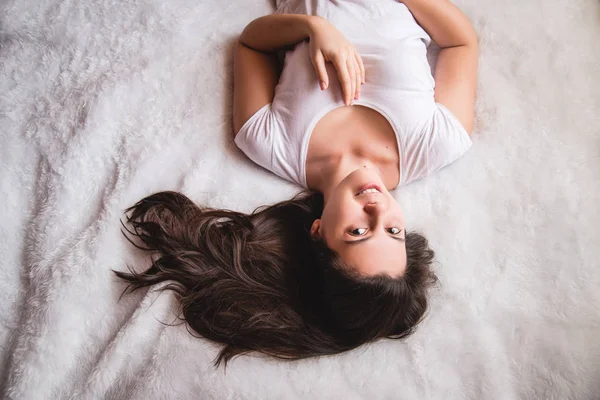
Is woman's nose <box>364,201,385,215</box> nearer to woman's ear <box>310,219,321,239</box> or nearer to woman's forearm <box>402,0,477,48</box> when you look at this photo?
woman's ear <box>310,219,321,239</box>

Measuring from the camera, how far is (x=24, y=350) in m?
0.91

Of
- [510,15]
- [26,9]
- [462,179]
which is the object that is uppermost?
[26,9]

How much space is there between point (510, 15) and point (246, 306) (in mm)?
974

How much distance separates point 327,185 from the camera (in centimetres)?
107

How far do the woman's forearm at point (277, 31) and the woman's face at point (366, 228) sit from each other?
1.19 ft

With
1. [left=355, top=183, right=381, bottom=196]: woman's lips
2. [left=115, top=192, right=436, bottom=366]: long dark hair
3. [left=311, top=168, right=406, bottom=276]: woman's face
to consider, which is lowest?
[left=115, top=192, right=436, bottom=366]: long dark hair

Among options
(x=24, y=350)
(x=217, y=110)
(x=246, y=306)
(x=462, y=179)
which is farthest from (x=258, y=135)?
(x=24, y=350)

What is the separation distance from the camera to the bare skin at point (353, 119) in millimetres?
929

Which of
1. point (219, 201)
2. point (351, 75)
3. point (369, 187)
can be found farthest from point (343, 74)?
point (219, 201)

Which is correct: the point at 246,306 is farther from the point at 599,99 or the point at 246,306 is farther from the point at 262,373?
the point at 599,99

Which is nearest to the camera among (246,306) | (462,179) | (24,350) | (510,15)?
(24,350)

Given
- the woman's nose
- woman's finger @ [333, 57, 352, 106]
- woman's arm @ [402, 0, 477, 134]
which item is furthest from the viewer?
woman's arm @ [402, 0, 477, 134]

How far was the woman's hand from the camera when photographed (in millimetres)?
1016

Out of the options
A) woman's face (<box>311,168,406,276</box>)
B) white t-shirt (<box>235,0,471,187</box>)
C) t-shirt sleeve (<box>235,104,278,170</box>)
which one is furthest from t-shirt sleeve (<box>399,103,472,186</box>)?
t-shirt sleeve (<box>235,104,278,170</box>)
